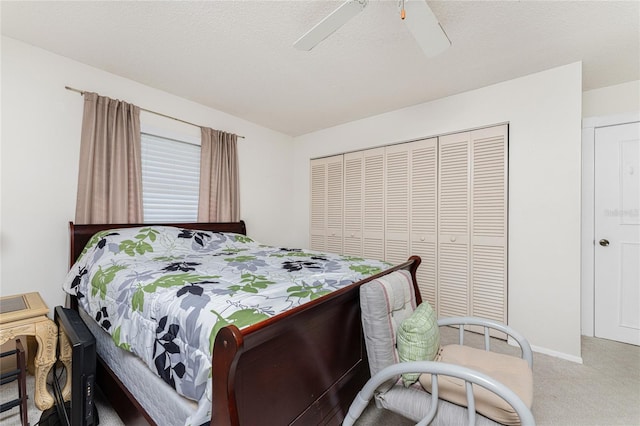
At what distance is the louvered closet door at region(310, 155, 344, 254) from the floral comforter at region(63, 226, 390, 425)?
144 centimetres

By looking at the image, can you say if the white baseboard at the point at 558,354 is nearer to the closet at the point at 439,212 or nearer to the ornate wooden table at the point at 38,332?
the closet at the point at 439,212

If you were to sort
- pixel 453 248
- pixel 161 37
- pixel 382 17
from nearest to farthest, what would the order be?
pixel 382 17, pixel 161 37, pixel 453 248

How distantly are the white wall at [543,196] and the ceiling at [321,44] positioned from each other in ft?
0.60

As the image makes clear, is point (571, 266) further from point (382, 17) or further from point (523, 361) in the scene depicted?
point (382, 17)

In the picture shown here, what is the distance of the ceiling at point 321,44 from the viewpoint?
176 cm

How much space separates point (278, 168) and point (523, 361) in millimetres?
3587

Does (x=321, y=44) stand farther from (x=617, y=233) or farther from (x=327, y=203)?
(x=617, y=233)

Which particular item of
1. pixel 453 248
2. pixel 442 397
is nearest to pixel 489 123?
pixel 453 248

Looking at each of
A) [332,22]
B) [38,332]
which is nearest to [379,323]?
[332,22]

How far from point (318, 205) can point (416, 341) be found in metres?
2.94

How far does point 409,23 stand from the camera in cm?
149

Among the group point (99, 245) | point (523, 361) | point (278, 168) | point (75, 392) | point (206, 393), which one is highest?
point (278, 168)

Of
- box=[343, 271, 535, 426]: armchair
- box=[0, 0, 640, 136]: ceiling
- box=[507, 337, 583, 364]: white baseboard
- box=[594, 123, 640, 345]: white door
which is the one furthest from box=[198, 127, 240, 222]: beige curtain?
box=[594, 123, 640, 345]: white door

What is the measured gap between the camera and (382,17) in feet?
5.98
